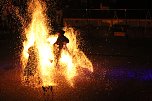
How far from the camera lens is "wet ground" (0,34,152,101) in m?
10.5

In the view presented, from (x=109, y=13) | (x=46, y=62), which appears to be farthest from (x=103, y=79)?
(x=109, y=13)

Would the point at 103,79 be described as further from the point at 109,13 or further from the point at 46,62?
the point at 109,13

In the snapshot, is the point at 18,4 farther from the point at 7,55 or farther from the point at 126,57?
the point at 126,57

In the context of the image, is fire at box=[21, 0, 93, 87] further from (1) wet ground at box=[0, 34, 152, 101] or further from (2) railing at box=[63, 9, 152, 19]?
(2) railing at box=[63, 9, 152, 19]

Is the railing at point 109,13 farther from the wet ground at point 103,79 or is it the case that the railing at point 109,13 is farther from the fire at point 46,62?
the fire at point 46,62

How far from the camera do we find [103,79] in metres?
12.3

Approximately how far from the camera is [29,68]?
12.7 metres

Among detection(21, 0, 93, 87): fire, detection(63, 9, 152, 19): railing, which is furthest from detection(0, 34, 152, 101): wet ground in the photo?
detection(63, 9, 152, 19): railing

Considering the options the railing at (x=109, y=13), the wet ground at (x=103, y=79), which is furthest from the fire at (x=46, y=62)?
the railing at (x=109, y=13)

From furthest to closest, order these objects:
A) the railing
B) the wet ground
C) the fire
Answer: the railing → the fire → the wet ground

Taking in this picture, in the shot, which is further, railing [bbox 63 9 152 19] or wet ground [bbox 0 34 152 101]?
railing [bbox 63 9 152 19]

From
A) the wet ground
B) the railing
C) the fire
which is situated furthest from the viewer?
the railing

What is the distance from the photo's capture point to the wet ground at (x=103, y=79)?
1045 cm

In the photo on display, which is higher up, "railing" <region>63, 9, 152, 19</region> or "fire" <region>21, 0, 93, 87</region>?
"railing" <region>63, 9, 152, 19</region>
